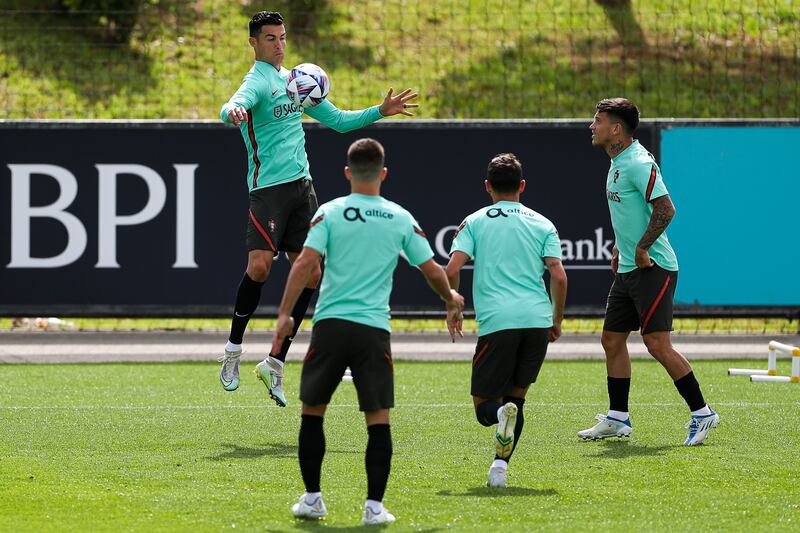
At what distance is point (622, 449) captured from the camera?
744 cm

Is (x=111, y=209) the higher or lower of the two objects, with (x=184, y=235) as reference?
higher

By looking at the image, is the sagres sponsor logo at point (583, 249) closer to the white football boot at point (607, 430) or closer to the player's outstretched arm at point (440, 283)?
the white football boot at point (607, 430)

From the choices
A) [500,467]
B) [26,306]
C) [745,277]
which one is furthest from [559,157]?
[500,467]

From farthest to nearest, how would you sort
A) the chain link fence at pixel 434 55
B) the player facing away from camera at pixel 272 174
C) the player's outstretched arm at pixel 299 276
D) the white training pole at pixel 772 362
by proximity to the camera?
1. the chain link fence at pixel 434 55
2. the white training pole at pixel 772 362
3. the player facing away from camera at pixel 272 174
4. the player's outstretched arm at pixel 299 276

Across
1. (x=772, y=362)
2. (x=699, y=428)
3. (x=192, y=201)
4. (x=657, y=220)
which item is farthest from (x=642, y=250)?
(x=192, y=201)

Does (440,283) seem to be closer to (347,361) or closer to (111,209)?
(347,361)

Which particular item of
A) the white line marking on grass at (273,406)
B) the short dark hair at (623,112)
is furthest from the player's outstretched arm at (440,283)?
the white line marking on grass at (273,406)

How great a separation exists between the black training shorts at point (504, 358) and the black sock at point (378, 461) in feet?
3.46

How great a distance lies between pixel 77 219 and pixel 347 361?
Result: 8.14 m

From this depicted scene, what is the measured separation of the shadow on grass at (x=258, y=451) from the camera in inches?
283

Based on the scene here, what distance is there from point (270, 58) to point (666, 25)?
15.0m

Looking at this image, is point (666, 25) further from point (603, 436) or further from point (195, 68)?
point (603, 436)

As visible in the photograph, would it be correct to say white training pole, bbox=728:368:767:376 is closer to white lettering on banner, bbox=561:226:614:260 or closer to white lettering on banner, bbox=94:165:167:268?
white lettering on banner, bbox=561:226:614:260

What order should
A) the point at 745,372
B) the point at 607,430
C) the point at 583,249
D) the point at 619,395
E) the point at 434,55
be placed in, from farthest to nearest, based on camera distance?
the point at 434,55, the point at 583,249, the point at 745,372, the point at 619,395, the point at 607,430
